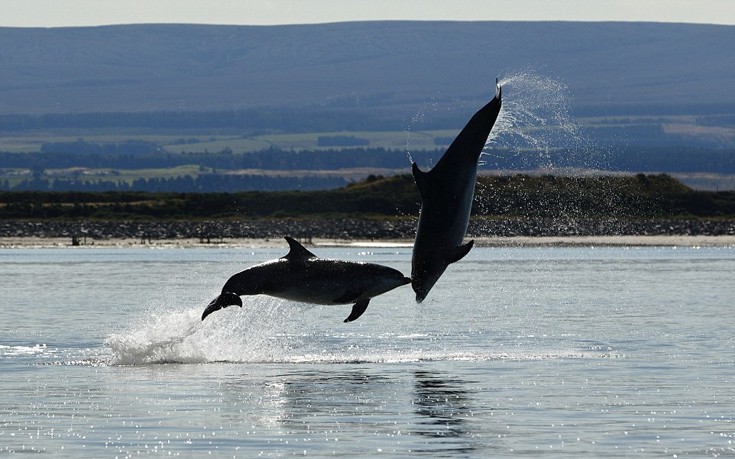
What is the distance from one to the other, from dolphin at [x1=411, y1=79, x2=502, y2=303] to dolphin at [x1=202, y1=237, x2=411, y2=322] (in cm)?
172

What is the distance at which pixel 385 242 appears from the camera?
10088cm

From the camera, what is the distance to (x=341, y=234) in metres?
103

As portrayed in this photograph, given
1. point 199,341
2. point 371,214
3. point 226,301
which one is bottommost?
point 371,214

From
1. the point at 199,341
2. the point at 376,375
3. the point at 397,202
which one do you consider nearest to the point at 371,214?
the point at 397,202

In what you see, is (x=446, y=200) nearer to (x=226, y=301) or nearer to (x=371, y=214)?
(x=226, y=301)

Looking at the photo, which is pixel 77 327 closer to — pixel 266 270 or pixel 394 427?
pixel 266 270

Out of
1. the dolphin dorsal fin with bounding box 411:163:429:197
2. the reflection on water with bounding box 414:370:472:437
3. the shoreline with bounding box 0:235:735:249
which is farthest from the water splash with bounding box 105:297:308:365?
the shoreline with bounding box 0:235:735:249

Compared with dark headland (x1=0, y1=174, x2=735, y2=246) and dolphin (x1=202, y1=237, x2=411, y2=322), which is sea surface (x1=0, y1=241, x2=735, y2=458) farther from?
dark headland (x1=0, y1=174, x2=735, y2=246)

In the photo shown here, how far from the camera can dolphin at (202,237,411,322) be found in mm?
23562

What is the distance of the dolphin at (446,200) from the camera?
21438mm

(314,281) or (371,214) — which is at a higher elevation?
(314,281)

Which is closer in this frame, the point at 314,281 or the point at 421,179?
the point at 421,179

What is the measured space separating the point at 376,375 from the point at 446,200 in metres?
6.51

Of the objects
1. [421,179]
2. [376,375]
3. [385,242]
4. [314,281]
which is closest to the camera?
[421,179]
